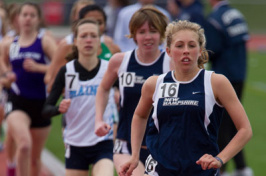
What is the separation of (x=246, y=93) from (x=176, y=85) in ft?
43.8

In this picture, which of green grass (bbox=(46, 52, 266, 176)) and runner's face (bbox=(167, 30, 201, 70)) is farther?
green grass (bbox=(46, 52, 266, 176))

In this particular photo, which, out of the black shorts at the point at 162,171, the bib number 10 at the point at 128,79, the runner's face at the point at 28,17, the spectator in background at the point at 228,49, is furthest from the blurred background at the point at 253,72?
the black shorts at the point at 162,171

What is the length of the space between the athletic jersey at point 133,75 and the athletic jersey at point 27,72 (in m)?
2.70

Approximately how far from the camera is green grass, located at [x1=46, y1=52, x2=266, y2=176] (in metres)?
10.4

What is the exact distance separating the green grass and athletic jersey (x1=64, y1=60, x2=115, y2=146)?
3.92m

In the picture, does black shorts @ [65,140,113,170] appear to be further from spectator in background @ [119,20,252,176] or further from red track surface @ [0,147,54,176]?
red track surface @ [0,147,54,176]

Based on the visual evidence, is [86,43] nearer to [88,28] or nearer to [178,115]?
[88,28]

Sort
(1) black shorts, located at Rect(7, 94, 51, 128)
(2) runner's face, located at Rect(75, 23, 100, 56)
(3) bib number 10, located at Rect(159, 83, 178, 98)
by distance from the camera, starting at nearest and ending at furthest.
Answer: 1. (3) bib number 10, located at Rect(159, 83, 178, 98)
2. (2) runner's face, located at Rect(75, 23, 100, 56)
3. (1) black shorts, located at Rect(7, 94, 51, 128)

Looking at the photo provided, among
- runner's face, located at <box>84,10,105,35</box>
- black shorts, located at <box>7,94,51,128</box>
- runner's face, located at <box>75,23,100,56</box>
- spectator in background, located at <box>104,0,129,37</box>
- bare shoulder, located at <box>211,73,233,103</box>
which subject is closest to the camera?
bare shoulder, located at <box>211,73,233,103</box>

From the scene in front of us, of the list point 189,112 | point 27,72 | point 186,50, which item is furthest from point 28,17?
point 189,112

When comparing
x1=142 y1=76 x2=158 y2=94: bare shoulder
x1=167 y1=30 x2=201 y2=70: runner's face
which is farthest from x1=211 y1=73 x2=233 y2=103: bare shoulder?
x1=142 y1=76 x2=158 y2=94: bare shoulder

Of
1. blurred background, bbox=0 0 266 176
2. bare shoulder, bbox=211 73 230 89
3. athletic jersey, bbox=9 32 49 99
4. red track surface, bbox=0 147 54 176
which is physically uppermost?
bare shoulder, bbox=211 73 230 89

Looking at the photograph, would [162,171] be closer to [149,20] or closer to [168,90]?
[168,90]

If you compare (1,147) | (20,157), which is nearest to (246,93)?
(1,147)
